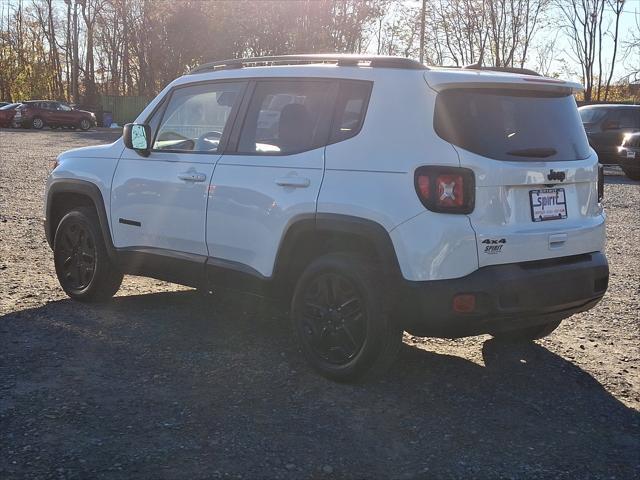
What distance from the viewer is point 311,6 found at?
3925cm

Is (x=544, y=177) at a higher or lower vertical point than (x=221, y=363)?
higher

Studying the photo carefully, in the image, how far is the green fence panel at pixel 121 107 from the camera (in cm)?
5222

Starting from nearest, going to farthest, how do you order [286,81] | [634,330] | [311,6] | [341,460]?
[341,460] < [286,81] < [634,330] < [311,6]

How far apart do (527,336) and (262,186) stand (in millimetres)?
2129

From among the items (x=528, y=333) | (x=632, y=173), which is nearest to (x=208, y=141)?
(x=528, y=333)

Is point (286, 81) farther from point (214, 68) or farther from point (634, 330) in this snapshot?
point (634, 330)

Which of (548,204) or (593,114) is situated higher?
(593,114)

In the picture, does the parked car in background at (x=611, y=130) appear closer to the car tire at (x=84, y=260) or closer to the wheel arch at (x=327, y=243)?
the car tire at (x=84, y=260)

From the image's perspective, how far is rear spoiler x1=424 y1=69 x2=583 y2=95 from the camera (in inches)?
167

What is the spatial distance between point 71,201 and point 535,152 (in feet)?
12.5

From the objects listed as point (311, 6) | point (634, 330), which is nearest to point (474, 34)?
point (311, 6)

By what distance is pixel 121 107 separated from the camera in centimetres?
5262

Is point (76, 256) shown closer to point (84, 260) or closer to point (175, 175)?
point (84, 260)

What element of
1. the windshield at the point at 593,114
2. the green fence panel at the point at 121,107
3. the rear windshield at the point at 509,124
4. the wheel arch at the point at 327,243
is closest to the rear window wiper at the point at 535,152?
the rear windshield at the point at 509,124
